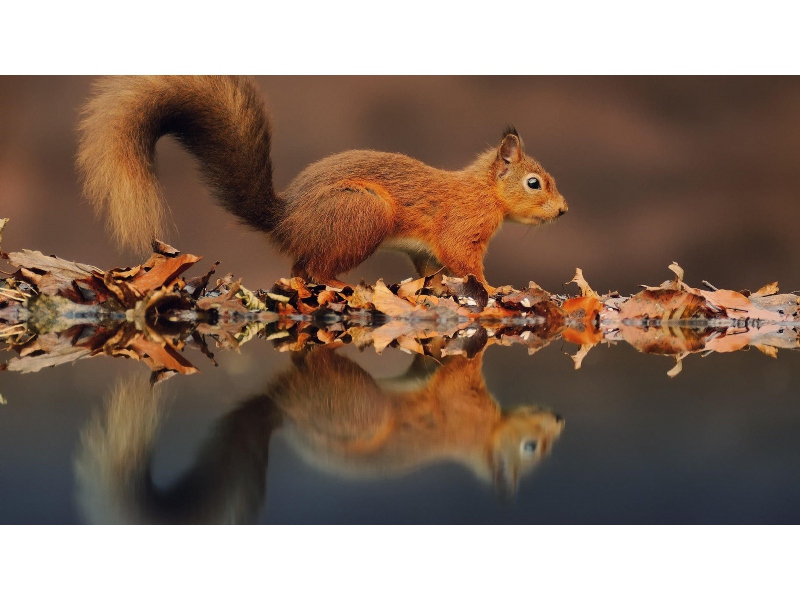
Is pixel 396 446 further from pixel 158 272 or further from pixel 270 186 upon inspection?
pixel 270 186

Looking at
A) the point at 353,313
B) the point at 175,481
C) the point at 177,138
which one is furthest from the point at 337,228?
the point at 175,481

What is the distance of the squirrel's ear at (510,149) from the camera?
3305 mm

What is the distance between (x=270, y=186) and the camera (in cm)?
309

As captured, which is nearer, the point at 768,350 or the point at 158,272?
the point at 768,350

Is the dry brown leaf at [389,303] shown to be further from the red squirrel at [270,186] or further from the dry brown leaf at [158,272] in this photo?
the dry brown leaf at [158,272]

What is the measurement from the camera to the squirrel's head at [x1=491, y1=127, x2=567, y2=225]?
332cm

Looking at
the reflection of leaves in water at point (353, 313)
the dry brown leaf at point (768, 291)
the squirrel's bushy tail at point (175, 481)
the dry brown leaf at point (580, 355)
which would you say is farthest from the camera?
the dry brown leaf at point (768, 291)

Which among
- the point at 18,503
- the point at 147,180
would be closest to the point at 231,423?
the point at 18,503

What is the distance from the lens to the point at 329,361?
1.76 m

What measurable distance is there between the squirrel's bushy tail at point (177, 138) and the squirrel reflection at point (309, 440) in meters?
1.63

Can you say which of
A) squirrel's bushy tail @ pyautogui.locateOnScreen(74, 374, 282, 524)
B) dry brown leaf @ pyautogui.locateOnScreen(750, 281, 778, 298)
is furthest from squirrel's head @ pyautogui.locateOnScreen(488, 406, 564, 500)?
dry brown leaf @ pyautogui.locateOnScreen(750, 281, 778, 298)

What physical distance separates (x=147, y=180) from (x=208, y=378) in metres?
1.61

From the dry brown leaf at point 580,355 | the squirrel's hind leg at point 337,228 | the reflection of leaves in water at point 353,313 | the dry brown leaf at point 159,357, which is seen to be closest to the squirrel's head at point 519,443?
the dry brown leaf at point 580,355

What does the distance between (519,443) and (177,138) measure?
2.47 metres
